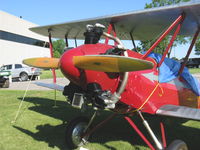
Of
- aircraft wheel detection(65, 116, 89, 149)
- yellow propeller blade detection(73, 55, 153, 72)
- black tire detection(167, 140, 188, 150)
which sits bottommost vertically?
aircraft wheel detection(65, 116, 89, 149)

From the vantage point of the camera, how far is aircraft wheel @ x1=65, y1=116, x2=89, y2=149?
414 centimetres

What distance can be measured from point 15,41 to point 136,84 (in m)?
35.2

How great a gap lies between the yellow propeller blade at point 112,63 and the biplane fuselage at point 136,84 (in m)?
0.27

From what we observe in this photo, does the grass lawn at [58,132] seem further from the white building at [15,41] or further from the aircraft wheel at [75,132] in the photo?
the white building at [15,41]

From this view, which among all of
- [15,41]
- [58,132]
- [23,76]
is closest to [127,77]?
[58,132]

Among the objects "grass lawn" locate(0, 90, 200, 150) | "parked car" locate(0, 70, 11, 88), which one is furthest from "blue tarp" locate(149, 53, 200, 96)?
"parked car" locate(0, 70, 11, 88)

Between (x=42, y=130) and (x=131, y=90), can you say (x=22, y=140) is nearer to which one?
(x=42, y=130)

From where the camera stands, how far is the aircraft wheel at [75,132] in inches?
163

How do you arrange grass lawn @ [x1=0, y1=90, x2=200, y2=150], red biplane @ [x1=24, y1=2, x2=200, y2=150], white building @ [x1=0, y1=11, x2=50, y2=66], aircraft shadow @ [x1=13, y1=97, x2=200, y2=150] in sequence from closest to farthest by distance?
red biplane @ [x1=24, y1=2, x2=200, y2=150], grass lawn @ [x1=0, y1=90, x2=200, y2=150], aircraft shadow @ [x1=13, y1=97, x2=200, y2=150], white building @ [x1=0, y1=11, x2=50, y2=66]

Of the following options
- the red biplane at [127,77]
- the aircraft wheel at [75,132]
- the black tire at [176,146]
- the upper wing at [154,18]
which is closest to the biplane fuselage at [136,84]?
the red biplane at [127,77]

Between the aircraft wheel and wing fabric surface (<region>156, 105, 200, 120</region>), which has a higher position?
wing fabric surface (<region>156, 105, 200, 120</region>)

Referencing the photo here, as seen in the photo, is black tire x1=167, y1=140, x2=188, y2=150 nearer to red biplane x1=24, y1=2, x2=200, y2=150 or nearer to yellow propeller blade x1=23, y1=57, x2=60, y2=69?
red biplane x1=24, y1=2, x2=200, y2=150

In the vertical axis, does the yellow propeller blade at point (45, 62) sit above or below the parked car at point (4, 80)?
above

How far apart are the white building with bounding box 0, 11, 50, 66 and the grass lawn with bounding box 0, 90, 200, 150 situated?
1065 inches
